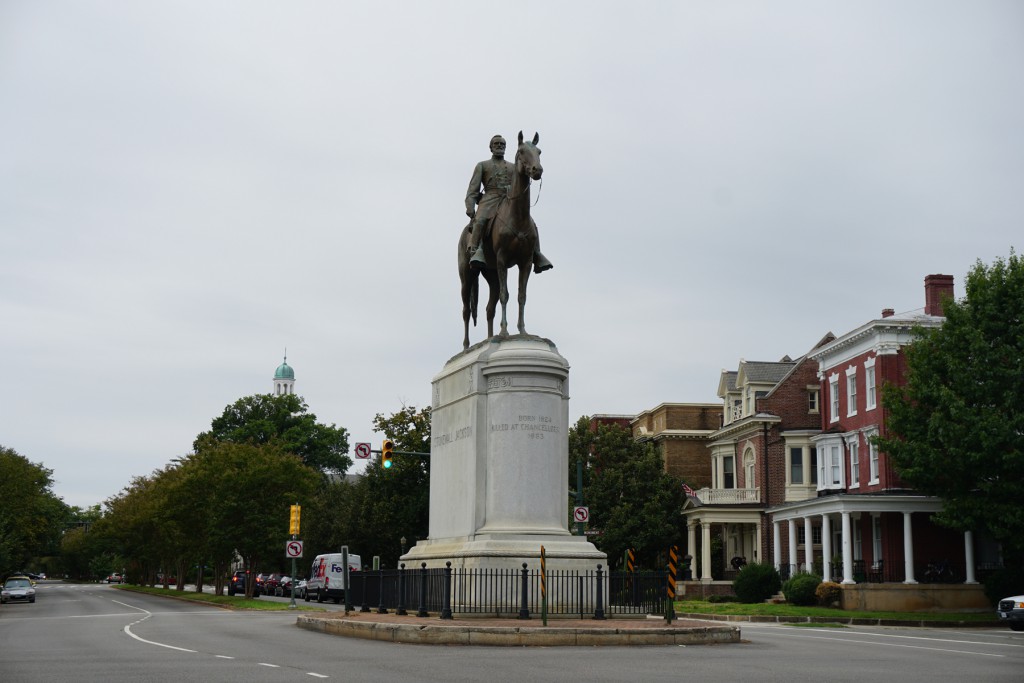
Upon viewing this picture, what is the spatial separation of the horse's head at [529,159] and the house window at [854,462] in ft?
121

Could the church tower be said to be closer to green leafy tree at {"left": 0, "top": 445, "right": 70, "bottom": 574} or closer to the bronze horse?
green leafy tree at {"left": 0, "top": 445, "right": 70, "bottom": 574}

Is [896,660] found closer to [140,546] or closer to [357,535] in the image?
[357,535]

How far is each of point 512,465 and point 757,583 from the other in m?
34.2

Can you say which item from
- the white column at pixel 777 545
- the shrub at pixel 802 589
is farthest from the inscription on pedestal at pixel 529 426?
the white column at pixel 777 545

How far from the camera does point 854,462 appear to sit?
5459cm

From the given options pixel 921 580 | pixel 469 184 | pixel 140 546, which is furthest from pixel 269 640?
pixel 140 546

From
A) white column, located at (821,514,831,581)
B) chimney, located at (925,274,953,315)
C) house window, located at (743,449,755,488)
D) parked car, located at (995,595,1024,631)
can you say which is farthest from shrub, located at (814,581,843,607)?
house window, located at (743,449,755,488)

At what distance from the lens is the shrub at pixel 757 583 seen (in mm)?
52906

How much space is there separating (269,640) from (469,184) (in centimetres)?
993

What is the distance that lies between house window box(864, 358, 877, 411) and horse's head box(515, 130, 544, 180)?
34.5 meters

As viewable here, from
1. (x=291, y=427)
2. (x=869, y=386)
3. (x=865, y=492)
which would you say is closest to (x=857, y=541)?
(x=865, y=492)

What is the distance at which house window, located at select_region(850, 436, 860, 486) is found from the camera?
5403cm

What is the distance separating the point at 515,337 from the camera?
2327 centimetres

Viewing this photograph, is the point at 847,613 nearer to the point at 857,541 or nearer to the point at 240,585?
the point at 857,541
